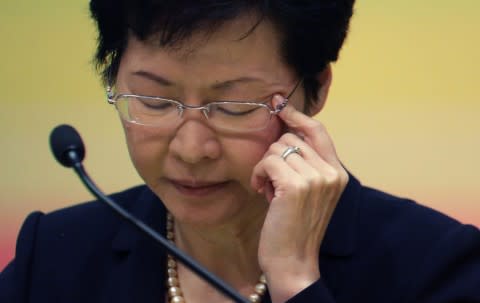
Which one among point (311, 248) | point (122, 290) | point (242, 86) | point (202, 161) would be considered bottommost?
point (122, 290)

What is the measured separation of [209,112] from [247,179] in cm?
13

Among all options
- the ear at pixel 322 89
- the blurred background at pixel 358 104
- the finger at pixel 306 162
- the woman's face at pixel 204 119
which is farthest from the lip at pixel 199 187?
the blurred background at pixel 358 104

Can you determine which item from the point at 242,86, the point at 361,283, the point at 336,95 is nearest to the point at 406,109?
the point at 336,95

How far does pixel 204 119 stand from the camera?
130cm

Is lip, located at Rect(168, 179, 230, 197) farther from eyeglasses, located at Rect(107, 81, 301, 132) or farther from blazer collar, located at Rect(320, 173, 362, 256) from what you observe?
blazer collar, located at Rect(320, 173, 362, 256)

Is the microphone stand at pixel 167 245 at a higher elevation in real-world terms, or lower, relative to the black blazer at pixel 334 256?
higher

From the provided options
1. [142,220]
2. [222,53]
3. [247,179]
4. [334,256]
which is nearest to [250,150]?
[247,179]

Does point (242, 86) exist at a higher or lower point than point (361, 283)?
higher

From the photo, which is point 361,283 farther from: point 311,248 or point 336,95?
point 336,95

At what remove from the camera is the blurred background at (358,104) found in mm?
1968

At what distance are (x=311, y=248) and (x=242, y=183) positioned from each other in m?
0.15

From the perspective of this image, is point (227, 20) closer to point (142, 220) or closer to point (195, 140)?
point (195, 140)

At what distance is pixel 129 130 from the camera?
1.37 m

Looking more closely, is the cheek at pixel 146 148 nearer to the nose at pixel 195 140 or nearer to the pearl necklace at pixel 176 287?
the nose at pixel 195 140
